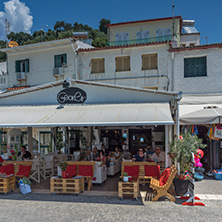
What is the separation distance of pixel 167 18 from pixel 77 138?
642 inches

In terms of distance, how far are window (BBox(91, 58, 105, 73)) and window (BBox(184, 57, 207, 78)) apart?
20.5 ft

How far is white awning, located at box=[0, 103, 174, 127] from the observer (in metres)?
8.17

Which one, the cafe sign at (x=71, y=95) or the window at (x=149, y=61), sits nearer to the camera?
the cafe sign at (x=71, y=95)

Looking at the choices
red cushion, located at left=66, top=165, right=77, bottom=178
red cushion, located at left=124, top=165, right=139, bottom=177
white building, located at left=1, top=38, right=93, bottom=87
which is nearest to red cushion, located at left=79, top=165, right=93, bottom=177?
red cushion, located at left=66, top=165, right=77, bottom=178

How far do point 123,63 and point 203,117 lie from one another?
33.9 feet

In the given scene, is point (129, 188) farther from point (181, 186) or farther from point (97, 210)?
point (181, 186)

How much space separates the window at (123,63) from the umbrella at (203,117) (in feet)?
31.1

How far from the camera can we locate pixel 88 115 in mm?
9234

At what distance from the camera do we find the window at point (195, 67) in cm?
1700

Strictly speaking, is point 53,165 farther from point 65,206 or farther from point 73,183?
A: point 65,206

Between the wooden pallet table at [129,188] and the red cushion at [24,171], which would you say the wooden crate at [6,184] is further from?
the wooden pallet table at [129,188]

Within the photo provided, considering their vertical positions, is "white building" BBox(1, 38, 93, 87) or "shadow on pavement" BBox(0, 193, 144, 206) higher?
"white building" BBox(1, 38, 93, 87)

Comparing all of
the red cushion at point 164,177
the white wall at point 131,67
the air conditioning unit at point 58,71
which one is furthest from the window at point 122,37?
the red cushion at point 164,177

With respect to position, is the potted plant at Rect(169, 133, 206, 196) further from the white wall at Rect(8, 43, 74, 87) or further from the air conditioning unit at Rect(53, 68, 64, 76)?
the air conditioning unit at Rect(53, 68, 64, 76)
